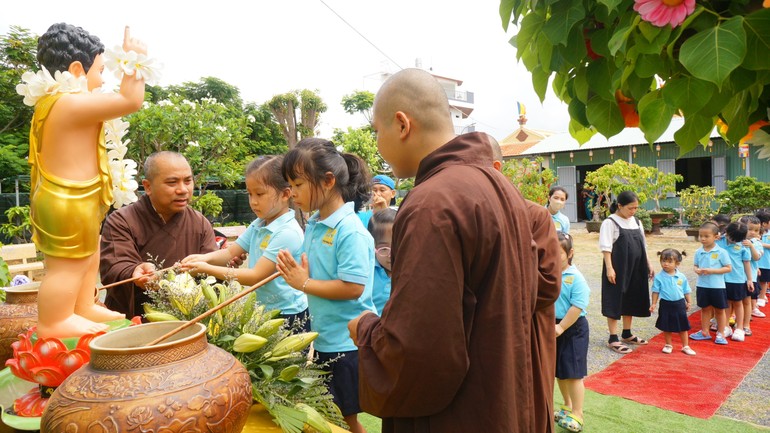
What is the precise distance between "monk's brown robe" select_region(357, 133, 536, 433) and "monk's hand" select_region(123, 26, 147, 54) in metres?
1.00

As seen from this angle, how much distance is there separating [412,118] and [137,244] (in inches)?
73.0

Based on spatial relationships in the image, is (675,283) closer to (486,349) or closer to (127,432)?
(486,349)

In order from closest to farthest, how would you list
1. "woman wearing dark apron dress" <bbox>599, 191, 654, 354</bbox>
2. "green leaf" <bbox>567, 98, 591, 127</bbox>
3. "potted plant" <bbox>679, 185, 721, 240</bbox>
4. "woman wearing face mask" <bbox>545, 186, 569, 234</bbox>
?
"green leaf" <bbox>567, 98, 591, 127</bbox>
"woman wearing dark apron dress" <bbox>599, 191, 654, 354</bbox>
"woman wearing face mask" <bbox>545, 186, 569, 234</bbox>
"potted plant" <bbox>679, 185, 721, 240</bbox>

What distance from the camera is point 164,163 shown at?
2.52 metres

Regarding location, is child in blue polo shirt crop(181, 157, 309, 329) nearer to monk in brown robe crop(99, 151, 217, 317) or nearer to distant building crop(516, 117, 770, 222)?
monk in brown robe crop(99, 151, 217, 317)

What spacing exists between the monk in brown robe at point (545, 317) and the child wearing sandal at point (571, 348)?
1.28 metres

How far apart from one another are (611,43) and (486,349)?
0.78m

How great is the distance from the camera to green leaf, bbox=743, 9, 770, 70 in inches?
36.0

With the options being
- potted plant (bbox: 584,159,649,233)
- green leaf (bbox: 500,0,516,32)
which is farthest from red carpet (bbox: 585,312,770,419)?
potted plant (bbox: 584,159,649,233)

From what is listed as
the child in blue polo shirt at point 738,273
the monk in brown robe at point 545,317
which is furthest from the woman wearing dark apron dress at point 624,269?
the monk in brown robe at point 545,317

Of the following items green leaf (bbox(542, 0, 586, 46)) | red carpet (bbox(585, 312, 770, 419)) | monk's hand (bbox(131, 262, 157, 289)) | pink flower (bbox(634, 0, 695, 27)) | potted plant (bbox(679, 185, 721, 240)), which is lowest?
red carpet (bbox(585, 312, 770, 419))

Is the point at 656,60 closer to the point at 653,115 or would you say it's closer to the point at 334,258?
the point at 653,115

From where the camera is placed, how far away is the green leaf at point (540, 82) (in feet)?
4.69

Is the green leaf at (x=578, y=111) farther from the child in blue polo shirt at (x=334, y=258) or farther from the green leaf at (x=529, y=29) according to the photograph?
the child in blue polo shirt at (x=334, y=258)
